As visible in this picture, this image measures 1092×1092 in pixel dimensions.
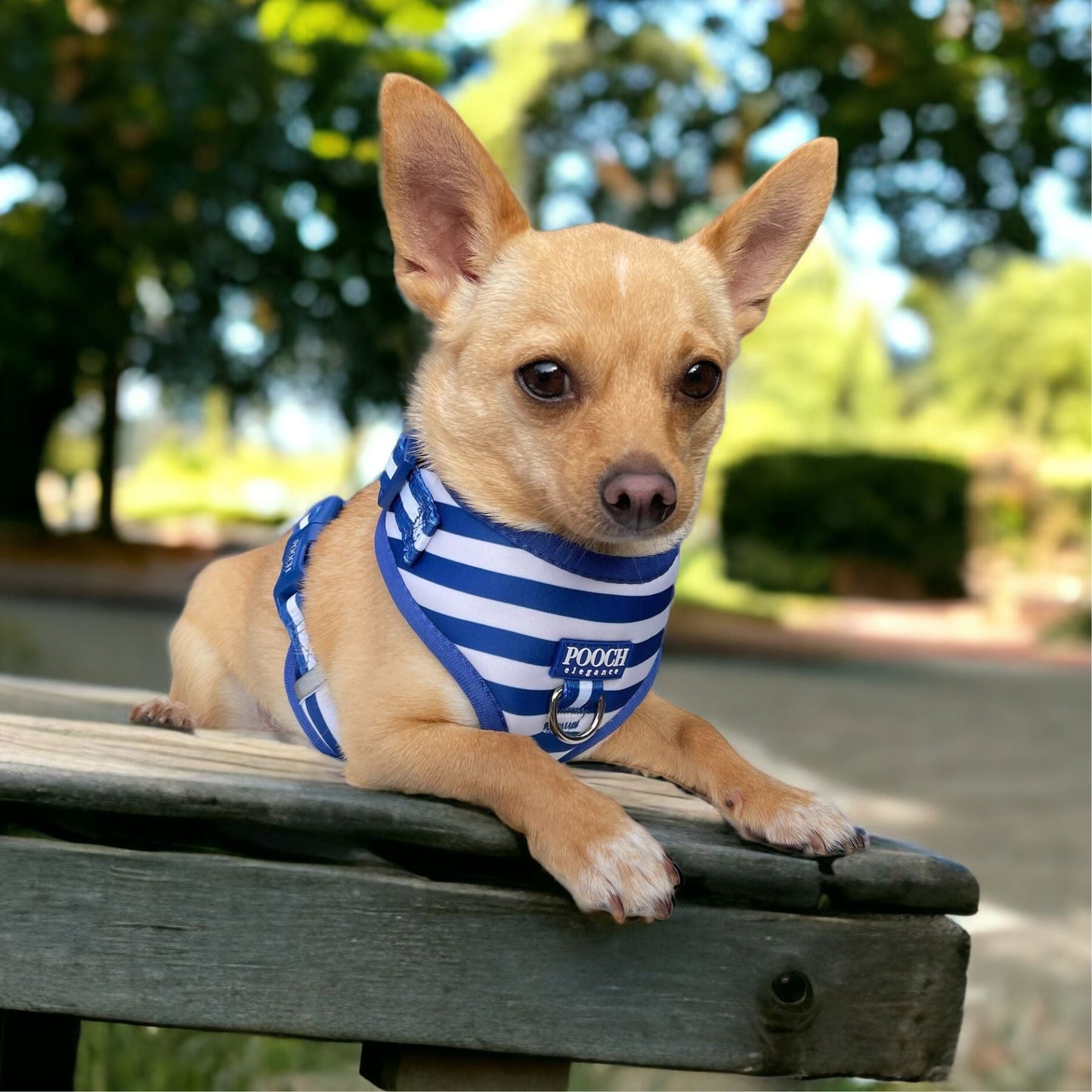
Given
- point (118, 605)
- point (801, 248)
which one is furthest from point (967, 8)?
point (118, 605)

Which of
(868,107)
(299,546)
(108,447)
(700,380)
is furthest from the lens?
(108,447)

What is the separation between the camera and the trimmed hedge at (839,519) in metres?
20.1

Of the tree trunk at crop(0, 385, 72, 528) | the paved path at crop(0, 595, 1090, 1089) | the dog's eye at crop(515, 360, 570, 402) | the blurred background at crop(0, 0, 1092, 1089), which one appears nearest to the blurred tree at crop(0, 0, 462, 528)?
the blurred background at crop(0, 0, 1092, 1089)

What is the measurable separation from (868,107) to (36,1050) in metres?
7.75

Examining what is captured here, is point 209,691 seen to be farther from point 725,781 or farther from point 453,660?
point 725,781

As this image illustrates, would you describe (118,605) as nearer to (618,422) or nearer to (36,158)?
(36,158)

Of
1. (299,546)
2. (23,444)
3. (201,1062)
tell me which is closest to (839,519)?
(23,444)

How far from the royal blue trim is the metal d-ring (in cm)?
8

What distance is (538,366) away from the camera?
86.2 inches

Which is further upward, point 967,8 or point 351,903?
point 967,8

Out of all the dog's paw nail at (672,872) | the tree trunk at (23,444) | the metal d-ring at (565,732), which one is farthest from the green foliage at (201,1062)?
the tree trunk at (23,444)

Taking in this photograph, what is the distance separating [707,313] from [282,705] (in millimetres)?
1121

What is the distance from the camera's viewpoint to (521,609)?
6.97 ft

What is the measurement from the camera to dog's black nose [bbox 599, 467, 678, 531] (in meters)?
1.99
